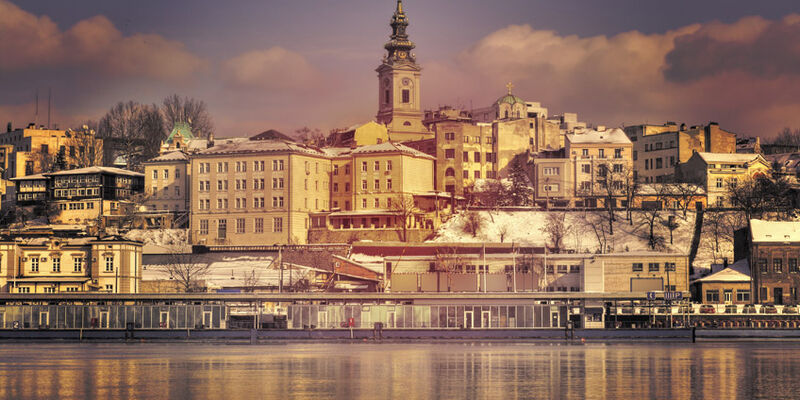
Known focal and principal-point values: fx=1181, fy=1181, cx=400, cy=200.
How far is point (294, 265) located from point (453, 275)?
1948cm

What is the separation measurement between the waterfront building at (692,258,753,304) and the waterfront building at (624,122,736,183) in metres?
48.6

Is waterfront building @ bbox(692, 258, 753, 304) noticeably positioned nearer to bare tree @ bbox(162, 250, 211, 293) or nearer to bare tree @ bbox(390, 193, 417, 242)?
bare tree @ bbox(390, 193, 417, 242)

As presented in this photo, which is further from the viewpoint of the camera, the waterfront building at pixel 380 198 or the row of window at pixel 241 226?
the row of window at pixel 241 226

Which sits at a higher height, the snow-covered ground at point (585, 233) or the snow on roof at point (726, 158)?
the snow on roof at point (726, 158)

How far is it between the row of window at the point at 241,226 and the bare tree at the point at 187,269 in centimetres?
875

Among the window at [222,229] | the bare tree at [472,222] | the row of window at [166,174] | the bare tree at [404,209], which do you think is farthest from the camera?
the row of window at [166,174]

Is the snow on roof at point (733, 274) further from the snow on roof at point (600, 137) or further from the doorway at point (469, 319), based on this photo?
the snow on roof at point (600, 137)

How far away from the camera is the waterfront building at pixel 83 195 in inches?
6314

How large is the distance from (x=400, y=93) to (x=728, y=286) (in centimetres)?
8209

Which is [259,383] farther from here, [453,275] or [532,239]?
[532,239]

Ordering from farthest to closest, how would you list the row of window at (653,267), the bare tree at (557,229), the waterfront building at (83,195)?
the waterfront building at (83,195)
the bare tree at (557,229)
the row of window at (653,267)

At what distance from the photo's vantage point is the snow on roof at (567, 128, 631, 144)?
163125mm

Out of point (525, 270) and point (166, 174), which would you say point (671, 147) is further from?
point (166, 174)

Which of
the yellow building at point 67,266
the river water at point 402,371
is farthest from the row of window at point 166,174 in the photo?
the river water at point 402,371
